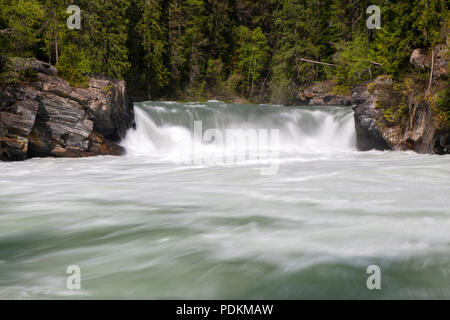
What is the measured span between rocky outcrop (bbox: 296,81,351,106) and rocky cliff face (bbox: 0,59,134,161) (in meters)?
16.8

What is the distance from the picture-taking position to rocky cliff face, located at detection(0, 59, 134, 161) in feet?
31.6

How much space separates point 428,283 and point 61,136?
34.9ft

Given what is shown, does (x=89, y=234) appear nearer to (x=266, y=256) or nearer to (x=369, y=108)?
(x=266, y=256)

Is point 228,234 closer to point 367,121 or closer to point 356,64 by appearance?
point 367,121

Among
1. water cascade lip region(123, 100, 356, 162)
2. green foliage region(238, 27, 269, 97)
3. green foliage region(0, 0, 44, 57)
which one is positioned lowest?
water cascade lip region(123, 100, 356, 162)

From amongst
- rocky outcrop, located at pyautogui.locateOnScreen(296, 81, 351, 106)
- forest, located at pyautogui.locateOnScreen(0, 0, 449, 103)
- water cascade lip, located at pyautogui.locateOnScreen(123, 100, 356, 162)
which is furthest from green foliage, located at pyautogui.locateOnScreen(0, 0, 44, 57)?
rocky outcrop, located at pyautogui.locateOnScreen(296, 81, 351, 106)

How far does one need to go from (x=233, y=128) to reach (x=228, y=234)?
1411 centimetres

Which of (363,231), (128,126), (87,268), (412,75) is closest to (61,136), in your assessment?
(128,126)

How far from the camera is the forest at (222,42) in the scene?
38.9 ft

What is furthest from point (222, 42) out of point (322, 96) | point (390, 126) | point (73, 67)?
point (390, 126)

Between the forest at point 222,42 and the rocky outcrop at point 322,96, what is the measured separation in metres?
0.75

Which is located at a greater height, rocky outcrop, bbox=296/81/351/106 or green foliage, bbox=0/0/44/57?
green foliage, bbox=0/0/44/57

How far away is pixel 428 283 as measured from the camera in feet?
7.07

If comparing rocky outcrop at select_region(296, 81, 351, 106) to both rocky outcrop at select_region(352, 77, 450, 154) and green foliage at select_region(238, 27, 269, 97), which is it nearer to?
rocky outcrop at select_region(352, 77, 450, 154)
